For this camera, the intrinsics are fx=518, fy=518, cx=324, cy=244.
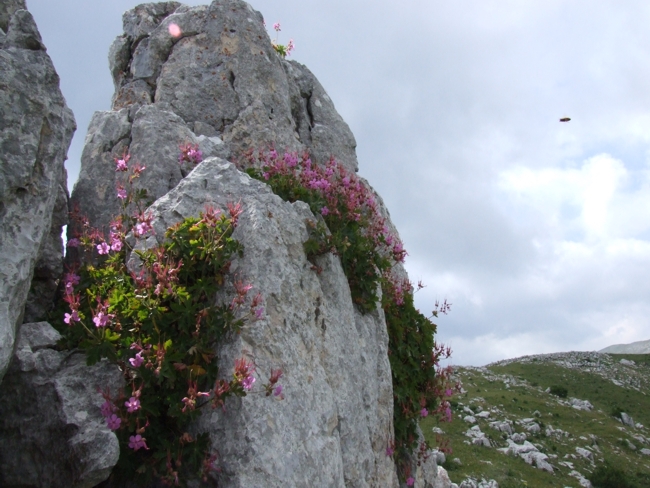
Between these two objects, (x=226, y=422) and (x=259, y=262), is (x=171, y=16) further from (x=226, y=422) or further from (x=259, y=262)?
(x=226, y=422)

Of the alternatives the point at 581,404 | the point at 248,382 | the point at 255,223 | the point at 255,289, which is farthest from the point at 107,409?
the point at 581,404

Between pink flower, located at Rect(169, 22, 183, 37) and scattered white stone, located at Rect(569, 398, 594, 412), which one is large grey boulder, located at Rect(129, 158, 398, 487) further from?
scattered white stone, located at Rect(569, 398, 594, 412)

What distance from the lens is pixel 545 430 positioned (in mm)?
44656

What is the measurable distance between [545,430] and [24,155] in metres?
47.8

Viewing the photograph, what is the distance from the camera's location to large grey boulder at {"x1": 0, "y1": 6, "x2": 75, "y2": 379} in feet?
19.0

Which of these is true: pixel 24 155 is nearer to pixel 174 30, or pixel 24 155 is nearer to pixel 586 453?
pixel 174 30

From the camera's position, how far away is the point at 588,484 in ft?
110

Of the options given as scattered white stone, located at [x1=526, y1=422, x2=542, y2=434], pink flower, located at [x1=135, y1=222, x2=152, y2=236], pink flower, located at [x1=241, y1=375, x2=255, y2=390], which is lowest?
scattered white stone, located at [x1=526, y1=422, x2=542, y2=434]

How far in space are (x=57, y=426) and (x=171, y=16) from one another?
1250 centimetres

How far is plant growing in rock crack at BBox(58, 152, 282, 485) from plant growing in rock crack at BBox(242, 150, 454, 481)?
7.01ft

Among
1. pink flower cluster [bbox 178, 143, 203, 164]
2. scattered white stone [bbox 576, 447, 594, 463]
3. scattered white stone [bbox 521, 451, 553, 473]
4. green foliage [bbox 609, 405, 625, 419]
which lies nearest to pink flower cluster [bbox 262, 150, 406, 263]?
pink flower cluster [bbox 178, 143, 203, 164]

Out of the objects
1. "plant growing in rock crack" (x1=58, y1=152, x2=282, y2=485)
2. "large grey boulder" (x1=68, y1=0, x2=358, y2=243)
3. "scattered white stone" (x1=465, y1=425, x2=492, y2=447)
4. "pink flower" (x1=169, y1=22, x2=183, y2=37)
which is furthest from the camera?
"scattered white stone" (x1=465, y1=425, x2=492, y2=447)

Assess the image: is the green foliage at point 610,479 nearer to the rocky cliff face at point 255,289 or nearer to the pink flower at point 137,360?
the rocky cliff face at point 255,289

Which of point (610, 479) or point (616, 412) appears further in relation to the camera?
point (616, 412)
